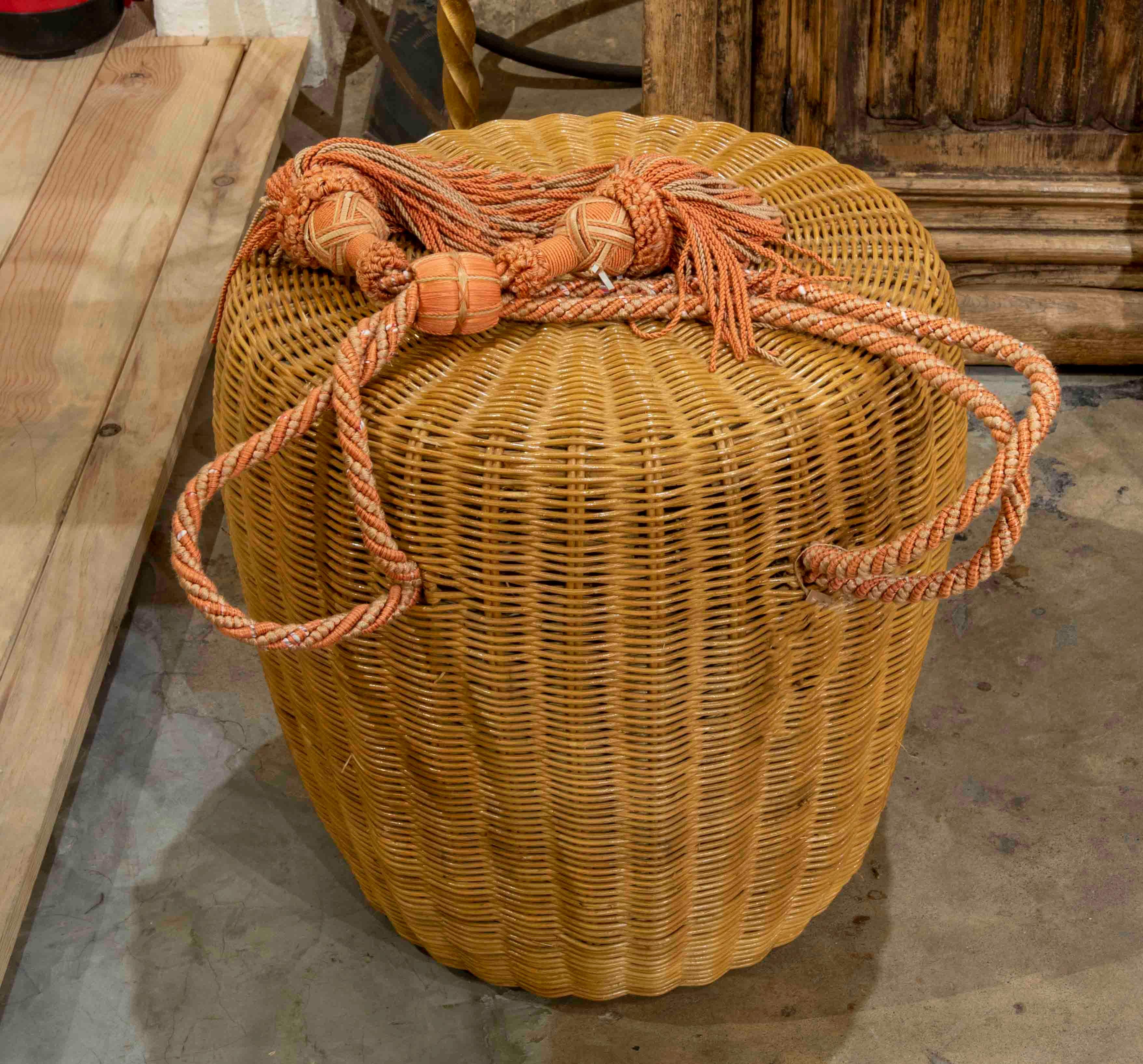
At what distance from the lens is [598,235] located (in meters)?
1.12

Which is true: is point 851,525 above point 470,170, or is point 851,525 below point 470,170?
below

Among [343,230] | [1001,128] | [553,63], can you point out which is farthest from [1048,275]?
[343,230]

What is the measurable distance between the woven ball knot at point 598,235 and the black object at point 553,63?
5.20 feet

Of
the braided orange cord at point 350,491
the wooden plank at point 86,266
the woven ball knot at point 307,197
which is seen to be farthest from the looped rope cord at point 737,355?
the wooden plank at point 86,266

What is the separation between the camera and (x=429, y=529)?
3.39 feet

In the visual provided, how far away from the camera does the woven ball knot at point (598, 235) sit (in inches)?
43.9

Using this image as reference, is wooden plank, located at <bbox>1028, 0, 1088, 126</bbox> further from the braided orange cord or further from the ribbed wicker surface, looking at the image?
the braided orange cord

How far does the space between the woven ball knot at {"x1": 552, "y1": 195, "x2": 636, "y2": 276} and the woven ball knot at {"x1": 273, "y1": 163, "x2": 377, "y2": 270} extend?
→ 16 centimetres

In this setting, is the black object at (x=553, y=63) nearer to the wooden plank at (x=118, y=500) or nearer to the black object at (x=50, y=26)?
the wooden plank at (x=118, y=500)

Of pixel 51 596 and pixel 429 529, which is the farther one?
pixel 51 596

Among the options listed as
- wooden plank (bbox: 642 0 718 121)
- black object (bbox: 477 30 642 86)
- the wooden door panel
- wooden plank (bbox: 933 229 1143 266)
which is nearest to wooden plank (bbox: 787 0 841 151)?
the wooden door panel

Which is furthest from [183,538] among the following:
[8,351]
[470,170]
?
[8,351]

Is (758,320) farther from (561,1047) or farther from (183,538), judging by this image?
(561,1047)

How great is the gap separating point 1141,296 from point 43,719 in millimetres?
1569
